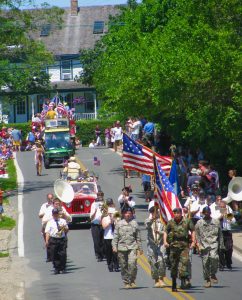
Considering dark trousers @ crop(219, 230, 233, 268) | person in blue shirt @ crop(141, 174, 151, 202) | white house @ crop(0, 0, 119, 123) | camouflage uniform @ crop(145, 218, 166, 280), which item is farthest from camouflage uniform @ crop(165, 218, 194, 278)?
white house @ crop(0, 0, 119, 123)

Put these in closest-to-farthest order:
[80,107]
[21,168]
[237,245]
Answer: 1. [237,245]
2. [21,168]
3. [80,107]

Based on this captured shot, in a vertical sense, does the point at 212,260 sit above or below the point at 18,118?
below

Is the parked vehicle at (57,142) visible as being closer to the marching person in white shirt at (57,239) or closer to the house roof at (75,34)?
the marching person in white shirt at (57,239)

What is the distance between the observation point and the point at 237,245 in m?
32.0

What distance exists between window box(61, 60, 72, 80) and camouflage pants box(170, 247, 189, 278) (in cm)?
7280

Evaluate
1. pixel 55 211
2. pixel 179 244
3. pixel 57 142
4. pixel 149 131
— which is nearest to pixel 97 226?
pixel 55 211

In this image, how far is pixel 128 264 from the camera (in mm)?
24469

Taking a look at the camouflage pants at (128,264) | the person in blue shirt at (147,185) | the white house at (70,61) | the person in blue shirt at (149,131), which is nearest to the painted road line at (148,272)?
the camouflage pants at (128,264)

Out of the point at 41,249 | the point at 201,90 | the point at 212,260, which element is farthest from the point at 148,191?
the point at 212,260

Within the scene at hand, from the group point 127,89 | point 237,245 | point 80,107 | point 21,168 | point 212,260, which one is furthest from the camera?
point 80,107

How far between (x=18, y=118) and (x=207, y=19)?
58718 mm

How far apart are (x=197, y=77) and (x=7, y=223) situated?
8126mm

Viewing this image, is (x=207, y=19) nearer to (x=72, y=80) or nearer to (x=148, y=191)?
(x=148, y=191)

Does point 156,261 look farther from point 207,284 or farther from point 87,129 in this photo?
point 87,129
